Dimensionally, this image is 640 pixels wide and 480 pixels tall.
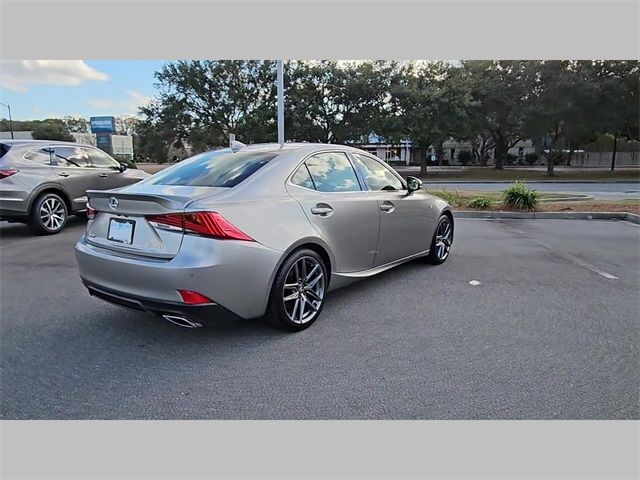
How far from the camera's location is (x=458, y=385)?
285 cm

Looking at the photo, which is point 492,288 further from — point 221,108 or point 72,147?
point 221,108

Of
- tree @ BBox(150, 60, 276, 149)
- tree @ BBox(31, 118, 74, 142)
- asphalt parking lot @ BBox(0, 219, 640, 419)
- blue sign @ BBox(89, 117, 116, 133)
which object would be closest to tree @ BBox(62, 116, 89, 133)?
tree @ BBox(31, 118, 74, 142)

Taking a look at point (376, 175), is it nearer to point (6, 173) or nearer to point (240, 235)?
point (240, 235)

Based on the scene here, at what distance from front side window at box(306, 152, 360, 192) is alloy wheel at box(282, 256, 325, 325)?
28.8 inches

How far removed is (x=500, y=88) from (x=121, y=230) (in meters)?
33.1

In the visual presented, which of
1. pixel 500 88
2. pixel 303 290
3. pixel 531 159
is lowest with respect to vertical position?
pixel 303 290

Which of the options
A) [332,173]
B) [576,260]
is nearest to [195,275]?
[332,173]

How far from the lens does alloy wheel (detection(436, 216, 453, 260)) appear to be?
5.81 metres

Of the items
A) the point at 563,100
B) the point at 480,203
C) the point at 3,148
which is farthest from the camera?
the point at 563,100

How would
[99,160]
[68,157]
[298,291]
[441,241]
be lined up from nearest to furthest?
[298,291] → [441,241] → [68,157] → [99,160]

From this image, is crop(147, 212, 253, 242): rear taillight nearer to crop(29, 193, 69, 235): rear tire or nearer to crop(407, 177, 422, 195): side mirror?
crop(407, 177, 422, 195): side mirror

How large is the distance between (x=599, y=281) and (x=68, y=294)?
19.7 feet

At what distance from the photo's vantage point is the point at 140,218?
10.3 feet

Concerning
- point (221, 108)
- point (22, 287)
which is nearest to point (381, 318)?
point (22, 287)
